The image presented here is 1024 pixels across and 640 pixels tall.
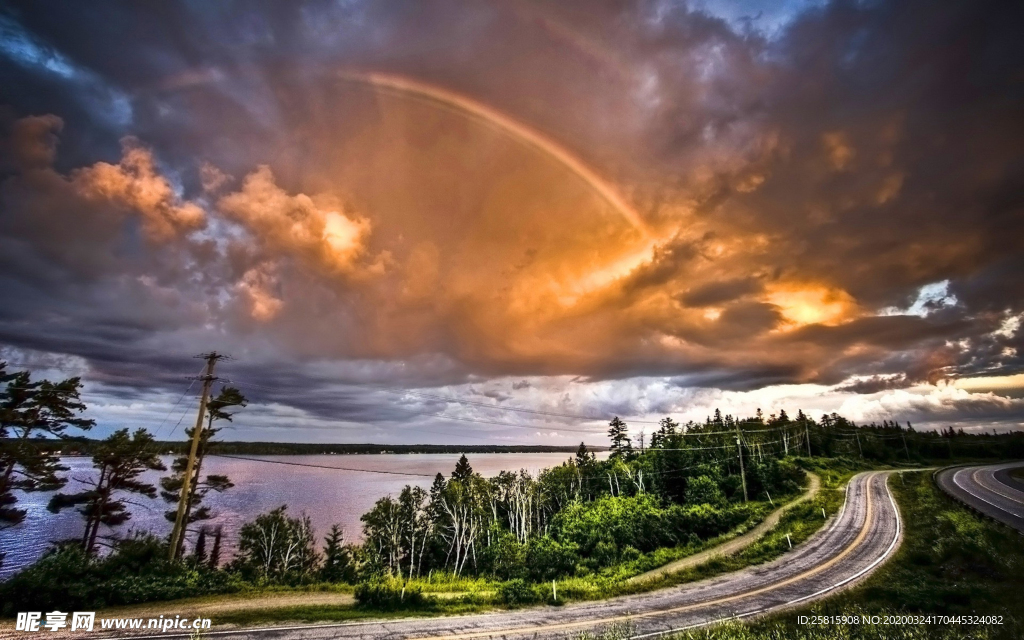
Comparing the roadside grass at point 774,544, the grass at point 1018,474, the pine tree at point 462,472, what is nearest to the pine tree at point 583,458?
the pine tree at point 462,472

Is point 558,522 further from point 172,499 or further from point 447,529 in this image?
point 172,499

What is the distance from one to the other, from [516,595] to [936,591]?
22.0 metres

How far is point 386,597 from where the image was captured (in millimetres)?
22047

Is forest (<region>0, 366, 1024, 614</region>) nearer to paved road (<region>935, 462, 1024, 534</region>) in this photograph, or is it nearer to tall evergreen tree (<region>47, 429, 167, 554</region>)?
tall evergreen tree (<region>47, 429, 167, 554</region>)

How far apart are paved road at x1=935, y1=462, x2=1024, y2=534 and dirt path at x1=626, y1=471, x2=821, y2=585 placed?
15398mm

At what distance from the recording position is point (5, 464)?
29.6m

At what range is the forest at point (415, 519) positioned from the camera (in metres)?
22.6

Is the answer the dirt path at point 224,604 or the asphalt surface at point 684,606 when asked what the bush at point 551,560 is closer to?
the asphalt surface at point 684,606

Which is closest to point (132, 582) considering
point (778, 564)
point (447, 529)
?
point (778, 564)

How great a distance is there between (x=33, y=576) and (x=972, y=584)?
1800 inches

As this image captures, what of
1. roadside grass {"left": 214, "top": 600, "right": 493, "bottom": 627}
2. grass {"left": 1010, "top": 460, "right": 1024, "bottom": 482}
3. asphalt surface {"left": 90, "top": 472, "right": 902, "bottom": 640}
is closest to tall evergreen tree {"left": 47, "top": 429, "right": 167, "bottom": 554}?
roadside grass {"left": 214, "top": 600, "right": 493, "bottom": 627}

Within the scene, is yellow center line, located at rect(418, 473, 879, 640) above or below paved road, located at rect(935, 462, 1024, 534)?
below

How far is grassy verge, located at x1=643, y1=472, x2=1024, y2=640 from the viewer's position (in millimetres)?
16609

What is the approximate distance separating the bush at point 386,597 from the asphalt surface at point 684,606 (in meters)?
2.18
